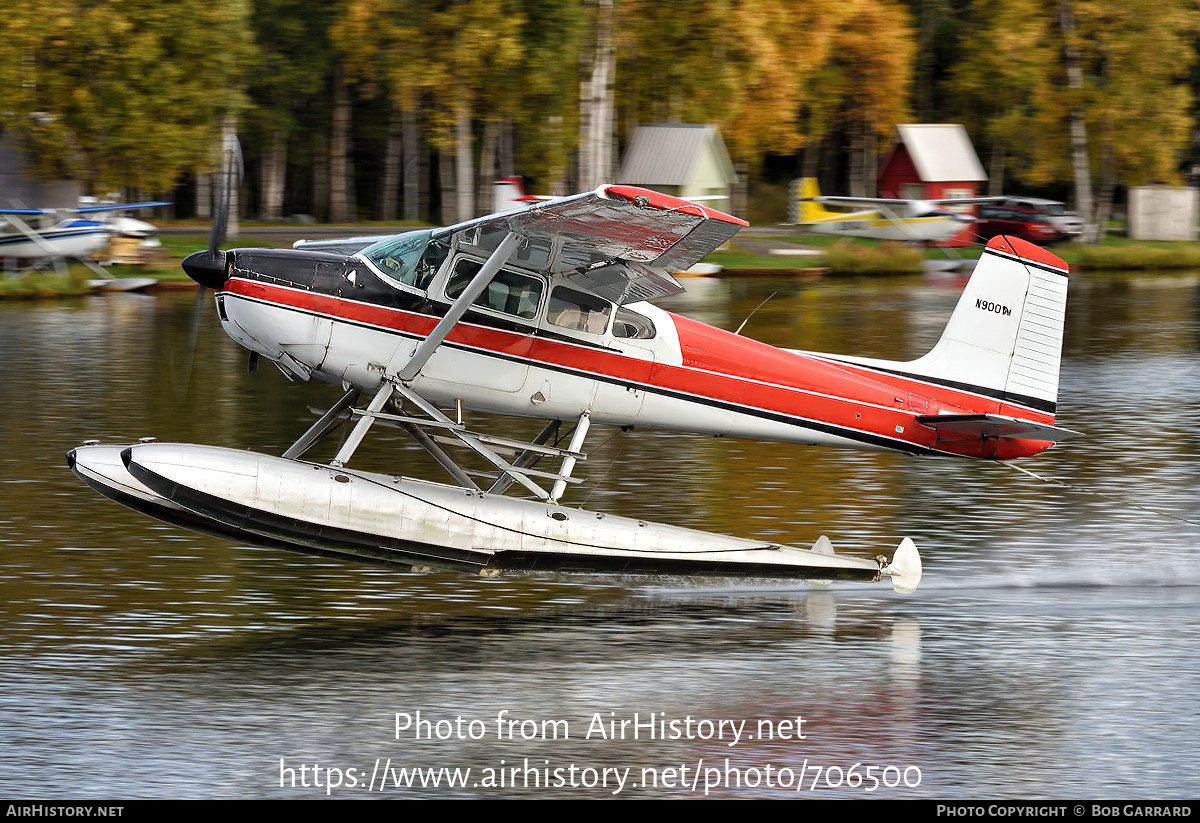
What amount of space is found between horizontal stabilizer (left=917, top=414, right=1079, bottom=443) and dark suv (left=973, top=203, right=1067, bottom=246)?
1309 inches

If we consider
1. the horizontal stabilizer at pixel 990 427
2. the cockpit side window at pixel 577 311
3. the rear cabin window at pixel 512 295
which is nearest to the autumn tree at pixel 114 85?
the rear cabin window at pixel 512 295

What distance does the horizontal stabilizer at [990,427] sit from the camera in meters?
10.7

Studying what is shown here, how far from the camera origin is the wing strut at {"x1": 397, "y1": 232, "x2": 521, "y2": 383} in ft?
31.4

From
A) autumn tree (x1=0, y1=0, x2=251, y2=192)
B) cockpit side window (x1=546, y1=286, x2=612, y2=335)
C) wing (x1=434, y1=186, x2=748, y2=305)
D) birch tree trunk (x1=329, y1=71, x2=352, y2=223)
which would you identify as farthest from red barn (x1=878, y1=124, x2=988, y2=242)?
cockpit side window (x1=546, y1=286, x2=612, y2=335)

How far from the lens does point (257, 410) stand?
16.8 metres

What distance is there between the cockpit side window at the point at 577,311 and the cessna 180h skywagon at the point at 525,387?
0.05 feet

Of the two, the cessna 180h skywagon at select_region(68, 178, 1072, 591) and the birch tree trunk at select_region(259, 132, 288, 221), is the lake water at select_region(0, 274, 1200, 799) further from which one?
the birch tree trunk at select_region(259, 132, 288, 221)

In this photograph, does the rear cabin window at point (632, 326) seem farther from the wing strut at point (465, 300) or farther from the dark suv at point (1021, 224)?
the dark suv at point (1021, 224)

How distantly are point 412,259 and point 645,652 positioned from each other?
3.28 m

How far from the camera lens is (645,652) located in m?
8.95

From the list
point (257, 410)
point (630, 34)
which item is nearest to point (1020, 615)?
point (257, 410)

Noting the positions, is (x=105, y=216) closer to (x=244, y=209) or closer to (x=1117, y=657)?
(x=244, y=209)

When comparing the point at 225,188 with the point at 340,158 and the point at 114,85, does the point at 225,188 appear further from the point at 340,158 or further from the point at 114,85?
the point at 340,158
